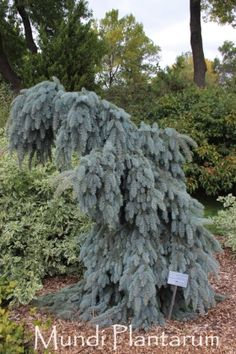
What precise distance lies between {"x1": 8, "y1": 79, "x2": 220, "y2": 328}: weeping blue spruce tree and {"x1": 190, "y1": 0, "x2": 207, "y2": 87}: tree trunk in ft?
31.2

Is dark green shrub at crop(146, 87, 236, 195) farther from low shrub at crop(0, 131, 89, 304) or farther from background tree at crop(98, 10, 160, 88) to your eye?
Result: background tree at crop(98, 10, 160, 88)

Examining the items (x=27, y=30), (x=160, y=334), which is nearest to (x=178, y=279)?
(x=160, y=334)

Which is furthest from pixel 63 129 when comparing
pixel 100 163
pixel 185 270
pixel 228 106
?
pixel 228 106

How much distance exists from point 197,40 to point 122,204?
33.8 ft

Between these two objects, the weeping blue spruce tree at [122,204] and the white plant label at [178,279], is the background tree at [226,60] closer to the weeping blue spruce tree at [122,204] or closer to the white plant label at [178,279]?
the weeping blue spruce tree at [122,204]

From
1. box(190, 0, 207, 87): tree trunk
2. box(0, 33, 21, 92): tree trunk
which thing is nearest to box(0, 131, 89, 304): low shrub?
box(190, 0, 207, 87): tree trunk

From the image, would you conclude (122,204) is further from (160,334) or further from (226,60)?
(226,60)

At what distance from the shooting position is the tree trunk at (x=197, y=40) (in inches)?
473

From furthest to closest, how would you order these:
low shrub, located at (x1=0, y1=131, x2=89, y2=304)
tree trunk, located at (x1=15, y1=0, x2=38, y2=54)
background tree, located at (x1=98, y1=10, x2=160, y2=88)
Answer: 1. background tree, located at (x1=98, y1=10, x2=160, y2=88)
2. tree trunk, located at (x1=15, y1=0, x2=38, y2=54)
3. low shrub, located at (x1=0, y1=131, x2=89, y2=304)

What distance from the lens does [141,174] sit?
295 centimetres

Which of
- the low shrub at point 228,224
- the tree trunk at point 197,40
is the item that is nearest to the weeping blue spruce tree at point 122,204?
the low shrub at point 228,224

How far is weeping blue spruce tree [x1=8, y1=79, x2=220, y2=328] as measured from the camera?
2.86 meters

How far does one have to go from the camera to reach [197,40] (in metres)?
12.1

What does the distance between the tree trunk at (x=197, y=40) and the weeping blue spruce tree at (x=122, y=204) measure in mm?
9497
